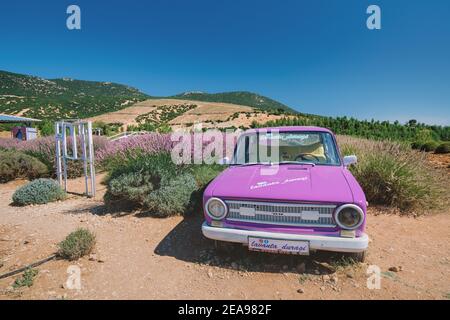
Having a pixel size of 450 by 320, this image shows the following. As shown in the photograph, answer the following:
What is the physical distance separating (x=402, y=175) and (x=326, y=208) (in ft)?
11.1

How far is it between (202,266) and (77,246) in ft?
5.12

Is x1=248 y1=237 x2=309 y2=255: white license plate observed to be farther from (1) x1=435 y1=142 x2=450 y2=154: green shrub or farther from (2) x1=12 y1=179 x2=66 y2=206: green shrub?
(1) x1=435 y1=142 x2=450 y2=154: green shrub

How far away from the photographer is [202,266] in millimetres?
3230

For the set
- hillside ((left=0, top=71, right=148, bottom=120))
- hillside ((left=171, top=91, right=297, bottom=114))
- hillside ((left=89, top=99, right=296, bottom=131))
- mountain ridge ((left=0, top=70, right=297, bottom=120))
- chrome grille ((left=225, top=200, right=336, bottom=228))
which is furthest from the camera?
hillside ((left=171, top=91, right=297, bottom=114))

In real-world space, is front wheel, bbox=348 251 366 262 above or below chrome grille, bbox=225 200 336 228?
below

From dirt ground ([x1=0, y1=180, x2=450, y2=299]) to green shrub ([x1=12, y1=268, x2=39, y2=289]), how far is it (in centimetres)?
5

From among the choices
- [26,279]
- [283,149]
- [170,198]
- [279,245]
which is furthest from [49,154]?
[279,245]

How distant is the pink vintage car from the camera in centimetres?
270

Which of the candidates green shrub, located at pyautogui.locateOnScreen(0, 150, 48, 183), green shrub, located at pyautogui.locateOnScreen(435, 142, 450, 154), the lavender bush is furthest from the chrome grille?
green shrub, located at pyautogui.locateOnScreen(435, 142, 450, 154)

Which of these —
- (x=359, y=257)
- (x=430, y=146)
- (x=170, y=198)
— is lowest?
(x=359, y=257)

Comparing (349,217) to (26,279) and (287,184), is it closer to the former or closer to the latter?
(287,184)
